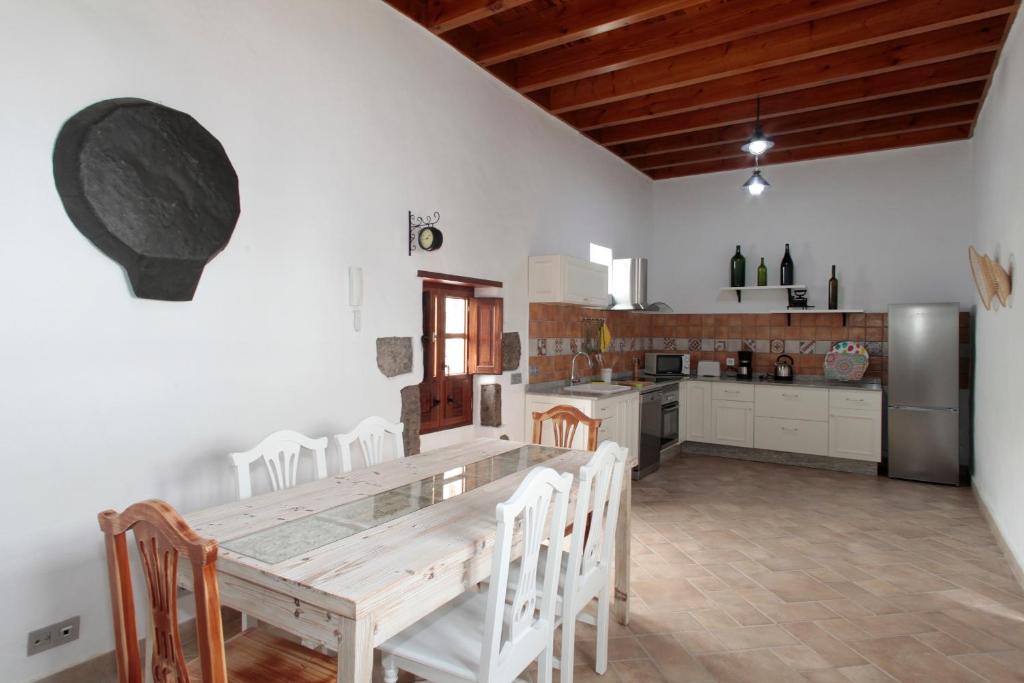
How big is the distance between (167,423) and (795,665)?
2.68 m

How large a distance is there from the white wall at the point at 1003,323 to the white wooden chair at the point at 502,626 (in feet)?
9.46

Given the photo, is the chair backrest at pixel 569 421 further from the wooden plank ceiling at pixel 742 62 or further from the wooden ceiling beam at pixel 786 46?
the wooden ceiling beam at pixel 786 46

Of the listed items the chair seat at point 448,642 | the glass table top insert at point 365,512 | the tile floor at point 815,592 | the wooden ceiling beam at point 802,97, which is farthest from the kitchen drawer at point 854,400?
the chair seat at point 448,642

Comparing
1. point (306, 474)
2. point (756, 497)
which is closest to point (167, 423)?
point (306, 474)

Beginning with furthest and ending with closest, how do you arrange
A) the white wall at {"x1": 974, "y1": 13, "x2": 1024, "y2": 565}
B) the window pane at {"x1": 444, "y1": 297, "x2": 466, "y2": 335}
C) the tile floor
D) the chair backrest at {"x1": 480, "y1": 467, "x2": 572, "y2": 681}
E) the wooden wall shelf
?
the wooden wall shelf
the window pane at {"x1": 444, "y1": 297, "x2": 466, "y2": 335}
the white wall at {"x1": 974, "y1": 13, "x2": 1024, "y2": 565}
the tile floor
the chair backrest at {"x1": 480, "y1": 467, "x2": 572, "y2": 681}

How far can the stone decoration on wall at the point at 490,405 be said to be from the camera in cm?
434

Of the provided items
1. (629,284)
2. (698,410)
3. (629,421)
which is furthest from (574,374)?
(698,410)

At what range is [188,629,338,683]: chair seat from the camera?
1549 mm

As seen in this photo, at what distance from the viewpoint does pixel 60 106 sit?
2.07m

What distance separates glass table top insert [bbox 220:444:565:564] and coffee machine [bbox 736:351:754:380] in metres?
4.28

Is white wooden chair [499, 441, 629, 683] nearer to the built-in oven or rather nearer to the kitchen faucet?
the kitchen faucet

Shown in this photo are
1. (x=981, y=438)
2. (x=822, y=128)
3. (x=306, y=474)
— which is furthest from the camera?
(x=822, y=128)

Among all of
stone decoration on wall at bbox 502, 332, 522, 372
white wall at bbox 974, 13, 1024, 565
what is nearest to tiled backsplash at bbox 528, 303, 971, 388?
stone decoration on wall at bbox 502, 332, 522, 372

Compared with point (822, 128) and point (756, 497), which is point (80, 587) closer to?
point (756, 497)
